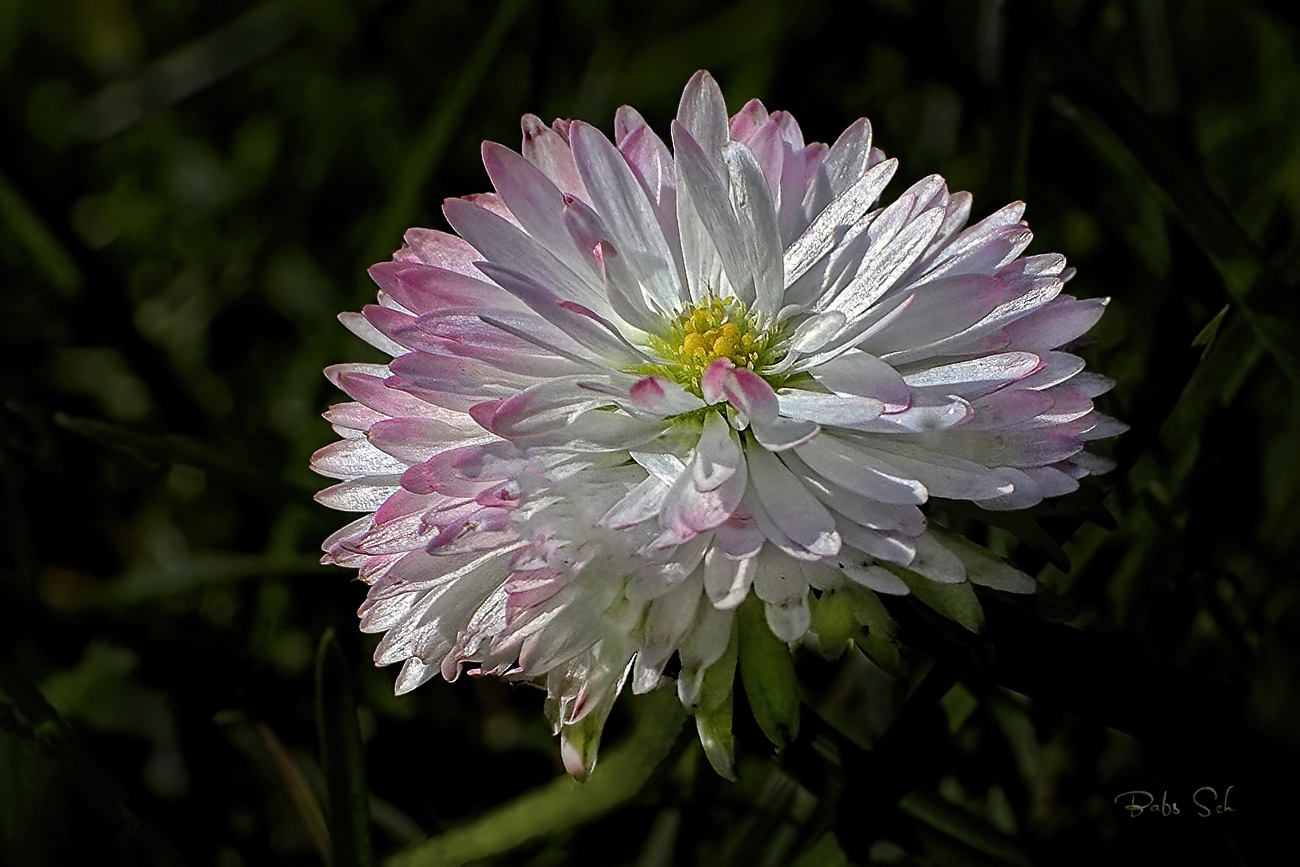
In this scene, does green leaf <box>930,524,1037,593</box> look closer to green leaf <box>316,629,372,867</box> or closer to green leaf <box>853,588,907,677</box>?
green leaf <box>853,588,907,677</box>

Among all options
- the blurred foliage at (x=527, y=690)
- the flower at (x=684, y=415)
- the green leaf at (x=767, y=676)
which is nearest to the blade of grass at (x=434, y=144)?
the blurred foliage at (x=527, y=690)

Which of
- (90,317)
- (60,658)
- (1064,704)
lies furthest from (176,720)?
(1064,704)

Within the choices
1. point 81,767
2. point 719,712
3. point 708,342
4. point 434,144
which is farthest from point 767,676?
point 434,144

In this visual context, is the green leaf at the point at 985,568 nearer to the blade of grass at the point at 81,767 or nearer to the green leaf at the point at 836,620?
the green leaf at the point at 836,620

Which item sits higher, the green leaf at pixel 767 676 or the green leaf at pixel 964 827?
the green leaf at pixel 767 676

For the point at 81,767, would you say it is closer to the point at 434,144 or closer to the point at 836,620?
the point at 836,620

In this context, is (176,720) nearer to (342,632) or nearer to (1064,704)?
(342,632)
